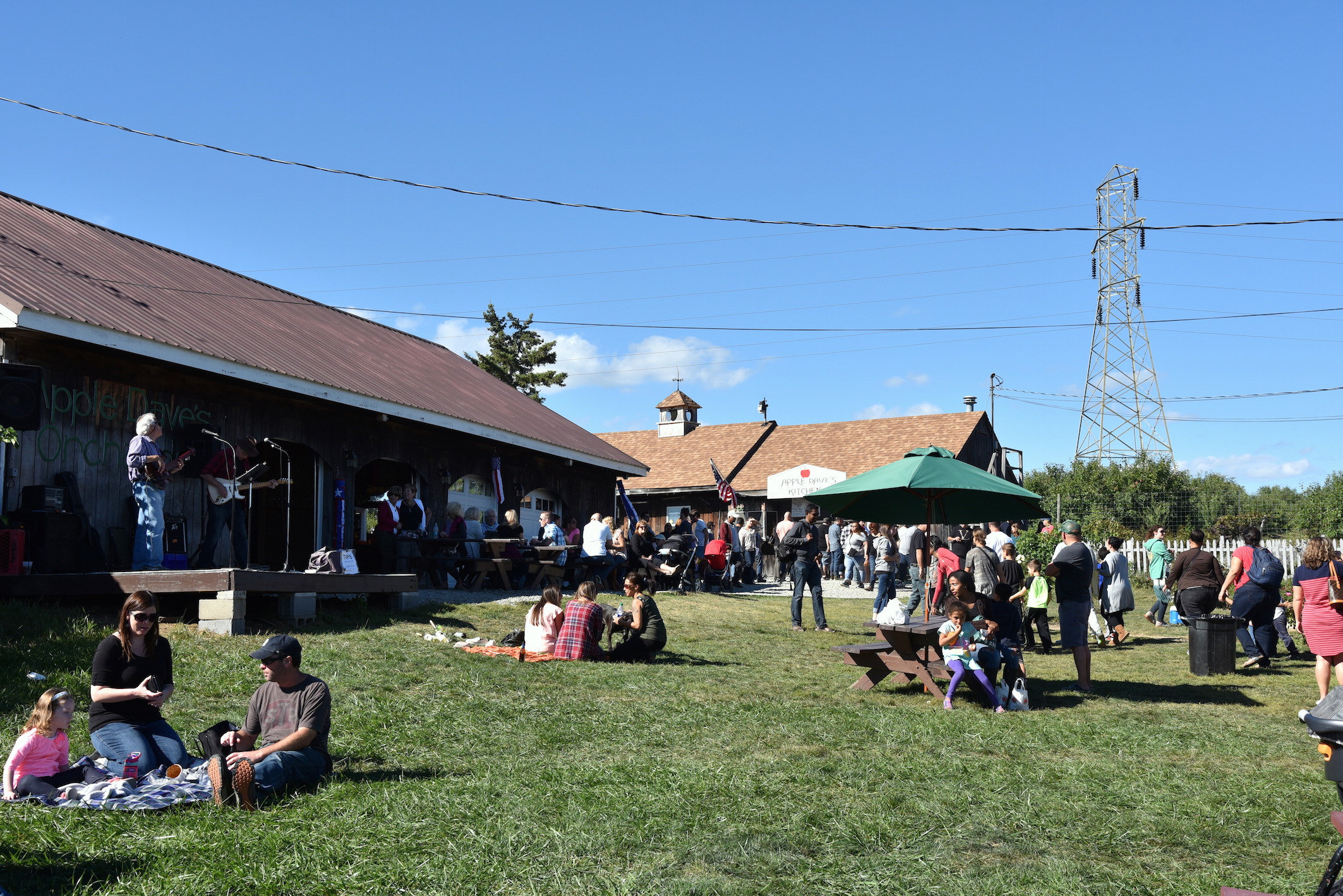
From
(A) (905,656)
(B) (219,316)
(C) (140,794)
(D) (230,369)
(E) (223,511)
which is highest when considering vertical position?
(B) (219,316)

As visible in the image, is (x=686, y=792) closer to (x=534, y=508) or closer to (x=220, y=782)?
(x=220, y=782)

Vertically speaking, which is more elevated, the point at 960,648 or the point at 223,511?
the point at 223,511

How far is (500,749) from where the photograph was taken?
6707 millimetres

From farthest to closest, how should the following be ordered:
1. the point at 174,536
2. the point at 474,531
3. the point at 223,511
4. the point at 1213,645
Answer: the point at 474,531 < the point at 174,536 < the point at 223,511 < the point at 1213,645

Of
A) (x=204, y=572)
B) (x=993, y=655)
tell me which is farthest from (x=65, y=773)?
(x=993, y=655)

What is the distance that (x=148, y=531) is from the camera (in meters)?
11.2

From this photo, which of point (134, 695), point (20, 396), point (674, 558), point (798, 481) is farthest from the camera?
point (798, 481)

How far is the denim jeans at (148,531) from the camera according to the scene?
11.2m

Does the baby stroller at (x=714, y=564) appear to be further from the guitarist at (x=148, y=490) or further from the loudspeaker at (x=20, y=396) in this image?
the loudspeaker at (x=20, y=396)

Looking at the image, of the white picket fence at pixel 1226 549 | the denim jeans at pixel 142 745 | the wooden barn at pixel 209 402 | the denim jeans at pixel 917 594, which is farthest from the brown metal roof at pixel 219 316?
the white picket fence at pixel 1226 549

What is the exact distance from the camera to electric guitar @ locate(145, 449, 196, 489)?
1088 centimetres

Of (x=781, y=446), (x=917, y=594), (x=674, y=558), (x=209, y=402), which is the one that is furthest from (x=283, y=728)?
(x=781, y=446)

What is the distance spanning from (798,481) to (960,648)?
81.0 feet

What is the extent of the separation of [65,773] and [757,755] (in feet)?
12.6
